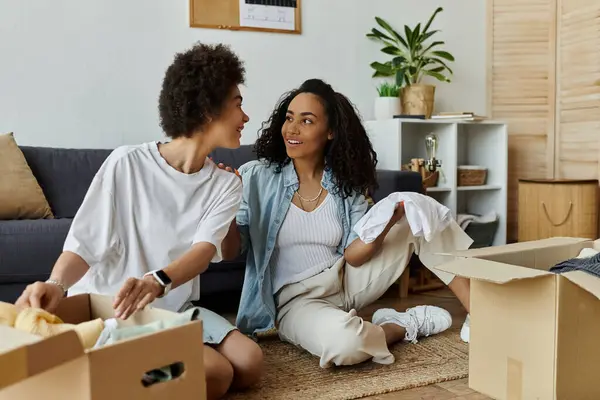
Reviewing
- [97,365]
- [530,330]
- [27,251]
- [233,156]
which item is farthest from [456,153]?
[97,365]

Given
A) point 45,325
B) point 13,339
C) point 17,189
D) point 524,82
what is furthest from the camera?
point 524,82

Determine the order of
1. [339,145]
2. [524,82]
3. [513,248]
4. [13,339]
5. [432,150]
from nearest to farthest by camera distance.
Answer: [13,339]
[513,248]
[339,145]
[432,150]
[524,82]

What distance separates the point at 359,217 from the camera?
219 centimetres

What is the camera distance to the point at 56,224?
2.36 meters

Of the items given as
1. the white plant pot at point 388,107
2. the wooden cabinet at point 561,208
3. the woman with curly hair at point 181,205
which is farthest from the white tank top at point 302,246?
the wooden cabinet at point 561,208

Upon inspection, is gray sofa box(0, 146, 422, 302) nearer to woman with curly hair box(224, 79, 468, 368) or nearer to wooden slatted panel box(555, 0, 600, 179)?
woman with curly hair box(224, 79, 468, 368)

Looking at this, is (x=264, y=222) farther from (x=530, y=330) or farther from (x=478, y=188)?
(x=478, y=188)

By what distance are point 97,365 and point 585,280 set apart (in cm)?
110

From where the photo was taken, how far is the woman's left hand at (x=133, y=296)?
121 centimetres

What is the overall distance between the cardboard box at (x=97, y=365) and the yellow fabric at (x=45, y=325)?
112mm

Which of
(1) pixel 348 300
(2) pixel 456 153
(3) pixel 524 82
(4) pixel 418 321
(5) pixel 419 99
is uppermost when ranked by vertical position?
(3) pixel 524 82

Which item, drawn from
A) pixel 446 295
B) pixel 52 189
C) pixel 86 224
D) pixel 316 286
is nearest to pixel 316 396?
pixel 316 286

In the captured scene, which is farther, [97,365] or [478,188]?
[478,188]

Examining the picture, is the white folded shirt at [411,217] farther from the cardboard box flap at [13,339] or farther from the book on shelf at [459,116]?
the book on shelf at [459,116]
